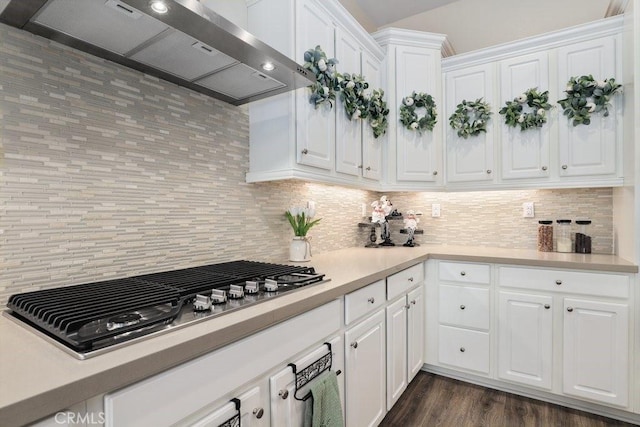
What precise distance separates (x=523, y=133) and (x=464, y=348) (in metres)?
1.66

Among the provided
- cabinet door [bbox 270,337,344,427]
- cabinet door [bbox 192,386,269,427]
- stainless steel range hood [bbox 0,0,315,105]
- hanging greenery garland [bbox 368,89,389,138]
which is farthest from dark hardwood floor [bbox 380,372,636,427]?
stainless steel range hood [bbox 0,0,315,105]

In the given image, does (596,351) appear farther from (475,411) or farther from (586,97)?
(586,97)

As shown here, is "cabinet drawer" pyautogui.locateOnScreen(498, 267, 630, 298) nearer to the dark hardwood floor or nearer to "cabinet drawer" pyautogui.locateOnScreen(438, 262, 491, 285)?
"cabinet drawer" pyautogui.locateOnScreen(438, 262, 491, 285)

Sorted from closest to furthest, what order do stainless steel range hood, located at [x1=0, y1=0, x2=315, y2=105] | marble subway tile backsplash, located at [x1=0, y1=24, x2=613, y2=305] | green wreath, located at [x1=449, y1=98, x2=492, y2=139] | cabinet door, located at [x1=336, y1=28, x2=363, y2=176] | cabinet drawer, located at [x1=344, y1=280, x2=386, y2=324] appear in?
stainless steel range hood, located at [x1=0, y1=0, x2=315, y2=105] < marble subway tile backsplash, located at [x1=0, y1=24, x2=613, y2=305] < cabinet drawer, located at [x1=344, y1=280, x2=386, y2=324] < cabinet door, located at [x1=336, y1=28, x2=363, y2=176] < green wreath, located at [x1=449, y1=98, x2=492, y2=139]

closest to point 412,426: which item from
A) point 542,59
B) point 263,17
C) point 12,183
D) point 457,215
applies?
point 457,215

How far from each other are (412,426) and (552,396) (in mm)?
1020

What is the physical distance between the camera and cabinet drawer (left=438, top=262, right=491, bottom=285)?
2351 mm

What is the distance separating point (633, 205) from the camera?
2.01 metres

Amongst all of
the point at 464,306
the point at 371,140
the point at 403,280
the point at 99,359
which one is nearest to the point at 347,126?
the point at 371,140

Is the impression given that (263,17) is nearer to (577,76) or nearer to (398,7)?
(398,7)

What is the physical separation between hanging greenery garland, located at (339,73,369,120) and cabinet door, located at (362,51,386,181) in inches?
5.6

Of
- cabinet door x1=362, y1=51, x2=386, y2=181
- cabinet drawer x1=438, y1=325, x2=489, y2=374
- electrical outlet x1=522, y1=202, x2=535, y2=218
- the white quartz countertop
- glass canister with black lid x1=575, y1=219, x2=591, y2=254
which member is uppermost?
cabinet door x1=362, y1=51, x2=386, y2=181

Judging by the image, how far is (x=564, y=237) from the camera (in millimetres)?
2500

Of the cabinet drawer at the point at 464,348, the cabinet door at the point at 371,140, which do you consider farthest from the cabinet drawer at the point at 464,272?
Answer: the cabinet door at the point at 371,140
